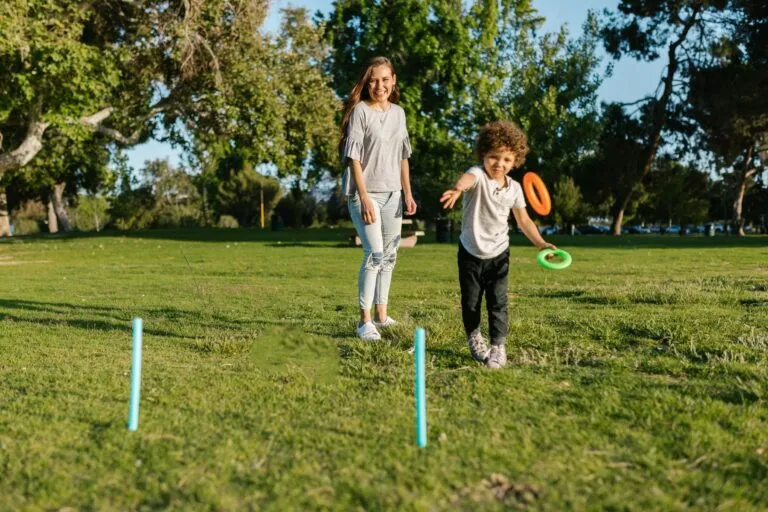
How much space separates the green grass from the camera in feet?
9.53

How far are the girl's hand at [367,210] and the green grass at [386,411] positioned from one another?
99 cm

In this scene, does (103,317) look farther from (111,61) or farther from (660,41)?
(660,41)

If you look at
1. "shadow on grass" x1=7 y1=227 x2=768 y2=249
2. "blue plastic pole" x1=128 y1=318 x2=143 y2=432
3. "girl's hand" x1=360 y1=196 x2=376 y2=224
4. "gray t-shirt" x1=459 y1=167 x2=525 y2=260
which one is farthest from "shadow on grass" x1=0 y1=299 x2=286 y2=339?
"shadow on grass" x1=7 y1=227 x2=768 y2=249

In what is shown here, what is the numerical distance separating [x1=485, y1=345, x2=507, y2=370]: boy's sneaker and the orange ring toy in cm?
102

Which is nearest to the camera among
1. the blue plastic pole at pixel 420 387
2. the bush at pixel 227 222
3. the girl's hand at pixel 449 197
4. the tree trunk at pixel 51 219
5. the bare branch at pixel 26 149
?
the blue plastic pole at pixel 420 387

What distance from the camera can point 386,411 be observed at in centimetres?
397

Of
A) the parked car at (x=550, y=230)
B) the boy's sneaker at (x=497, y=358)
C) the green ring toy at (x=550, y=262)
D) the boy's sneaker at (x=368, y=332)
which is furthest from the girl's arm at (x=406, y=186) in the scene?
the parked car at (x=550, y=230)

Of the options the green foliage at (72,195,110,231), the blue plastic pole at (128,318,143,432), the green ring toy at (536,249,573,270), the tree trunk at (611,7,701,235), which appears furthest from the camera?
the green foliage at (72,195,110,231)

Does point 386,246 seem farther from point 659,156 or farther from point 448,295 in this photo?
point 659,156

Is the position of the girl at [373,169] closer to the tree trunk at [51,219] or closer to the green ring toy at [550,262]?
the green ring toy at [550,262]

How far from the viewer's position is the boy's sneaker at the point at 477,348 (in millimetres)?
5253

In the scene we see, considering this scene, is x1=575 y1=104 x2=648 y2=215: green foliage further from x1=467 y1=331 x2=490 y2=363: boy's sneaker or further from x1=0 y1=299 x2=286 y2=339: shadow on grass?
x1=467 y1=331 x2=490 y2=363: boy's sneaker

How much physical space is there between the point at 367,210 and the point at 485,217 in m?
1.12

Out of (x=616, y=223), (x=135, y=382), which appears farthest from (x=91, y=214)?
(x=135, y=382)
